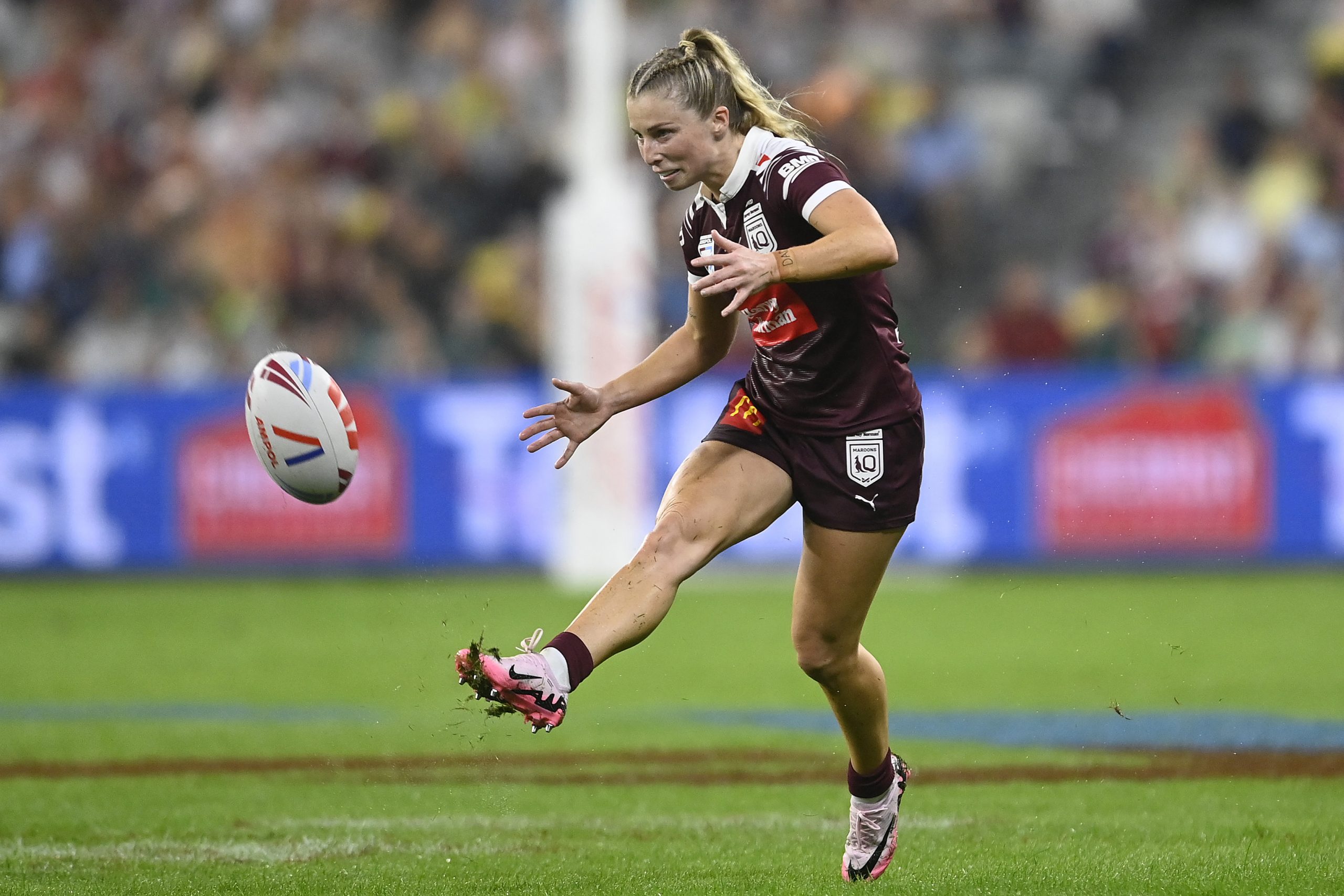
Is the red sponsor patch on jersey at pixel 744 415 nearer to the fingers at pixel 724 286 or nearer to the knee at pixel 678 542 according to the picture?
the knee at pixel 678 542

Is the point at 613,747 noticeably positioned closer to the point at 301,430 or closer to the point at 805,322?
the point at 301,430

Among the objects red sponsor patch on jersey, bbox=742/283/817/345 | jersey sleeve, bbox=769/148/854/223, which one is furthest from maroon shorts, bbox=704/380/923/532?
jersey sleeve, bbox=769/148/854/223

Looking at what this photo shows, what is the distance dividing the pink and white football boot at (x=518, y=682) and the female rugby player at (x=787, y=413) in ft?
1.07

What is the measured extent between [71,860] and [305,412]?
1669mm

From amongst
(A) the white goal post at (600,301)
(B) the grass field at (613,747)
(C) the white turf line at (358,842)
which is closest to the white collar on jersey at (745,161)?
(B) the grass field at (613,747)

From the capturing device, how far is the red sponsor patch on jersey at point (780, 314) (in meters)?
5.83

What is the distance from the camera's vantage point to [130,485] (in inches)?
638

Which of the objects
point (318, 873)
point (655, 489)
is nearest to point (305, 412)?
point (318, 873)

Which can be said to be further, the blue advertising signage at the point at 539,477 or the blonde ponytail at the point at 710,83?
the blue advertising signage at the point at 539,477

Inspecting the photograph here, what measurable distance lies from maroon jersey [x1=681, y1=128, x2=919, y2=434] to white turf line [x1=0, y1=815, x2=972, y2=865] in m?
1.80

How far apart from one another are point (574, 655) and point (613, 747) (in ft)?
13.1

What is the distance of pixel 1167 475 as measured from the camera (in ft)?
51.9

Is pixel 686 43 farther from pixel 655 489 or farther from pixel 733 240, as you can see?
pixel 655 489

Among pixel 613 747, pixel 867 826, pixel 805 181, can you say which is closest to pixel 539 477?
pixel 613 747
